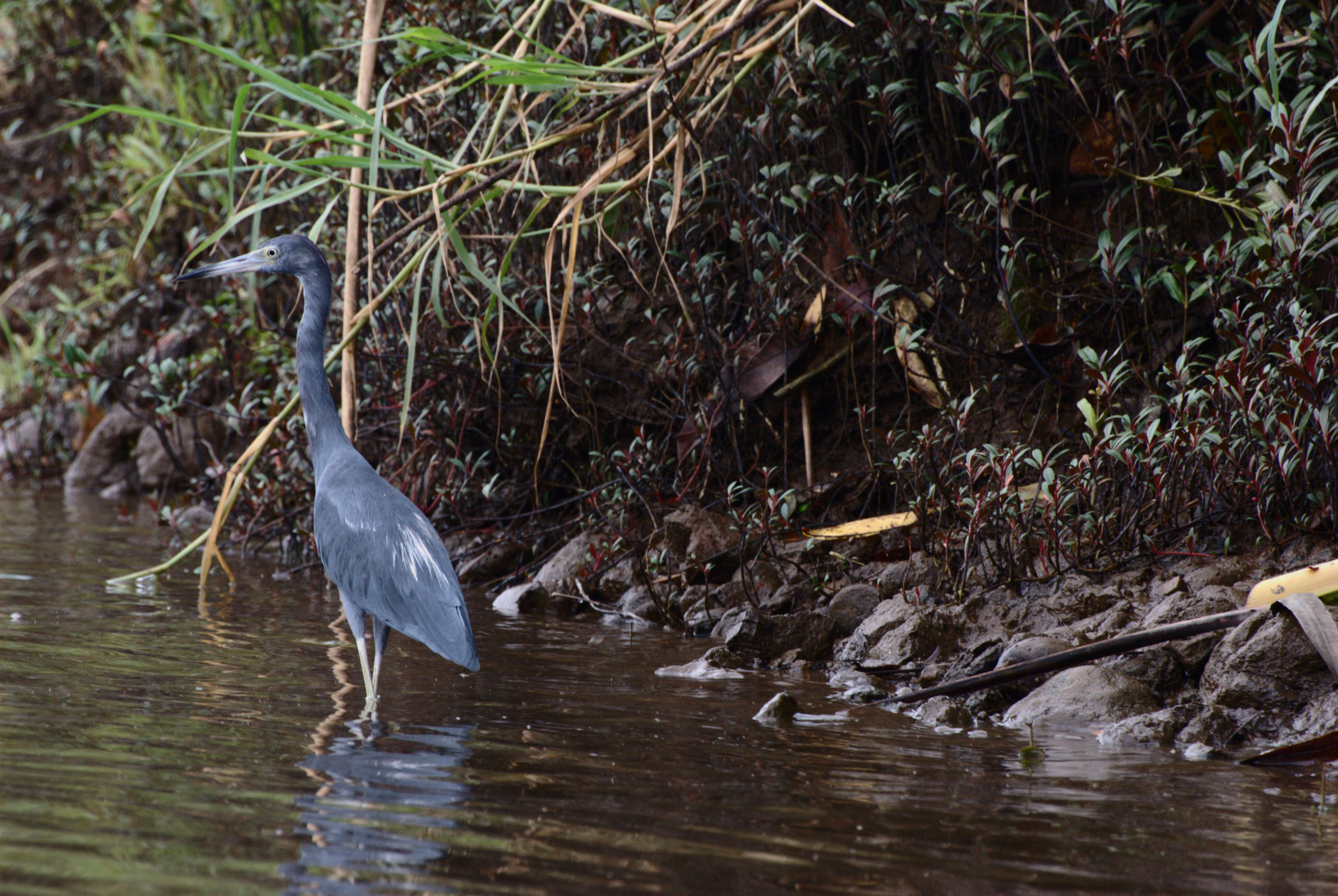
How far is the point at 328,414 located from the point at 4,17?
1127cm

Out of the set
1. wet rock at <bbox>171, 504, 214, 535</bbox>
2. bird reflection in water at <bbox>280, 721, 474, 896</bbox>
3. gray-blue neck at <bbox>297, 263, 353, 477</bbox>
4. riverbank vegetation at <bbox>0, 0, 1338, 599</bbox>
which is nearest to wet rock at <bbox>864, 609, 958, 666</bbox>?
riverbank vegetation at <bbox>0, 0, 1338, 599</bbox>

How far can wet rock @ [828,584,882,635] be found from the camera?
5.06 metres

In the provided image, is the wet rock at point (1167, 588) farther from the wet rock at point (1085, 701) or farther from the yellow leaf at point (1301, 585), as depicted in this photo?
the wet rock at point (1085, 701)

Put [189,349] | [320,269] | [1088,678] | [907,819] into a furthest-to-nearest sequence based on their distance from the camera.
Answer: [189,349] → [320,269] → [1088,678] → [907,819]

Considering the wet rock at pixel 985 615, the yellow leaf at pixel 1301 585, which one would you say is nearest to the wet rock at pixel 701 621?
the wet rock at pixel 985 615

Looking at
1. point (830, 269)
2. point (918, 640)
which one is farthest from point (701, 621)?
point (830, 269)

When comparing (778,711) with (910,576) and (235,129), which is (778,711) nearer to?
(910,576)

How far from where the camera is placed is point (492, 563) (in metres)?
6.73

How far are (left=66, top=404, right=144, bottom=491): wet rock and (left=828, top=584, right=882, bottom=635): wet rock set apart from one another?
763cm

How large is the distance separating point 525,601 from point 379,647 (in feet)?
5.86

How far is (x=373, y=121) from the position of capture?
182 inches

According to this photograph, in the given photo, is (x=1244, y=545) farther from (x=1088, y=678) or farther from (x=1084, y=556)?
(x=1088, y=678)

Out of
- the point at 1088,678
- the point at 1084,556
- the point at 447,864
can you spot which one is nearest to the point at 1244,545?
the point at 1084,556

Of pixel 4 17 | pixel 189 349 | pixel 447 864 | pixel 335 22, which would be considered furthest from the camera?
pixel 4 17
